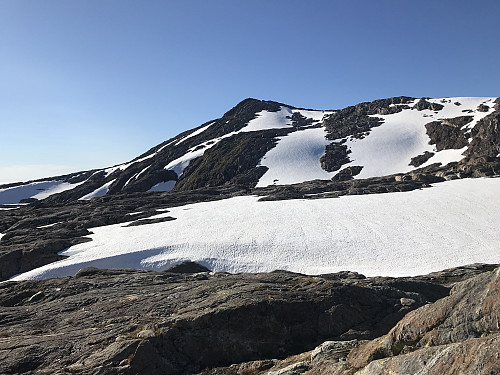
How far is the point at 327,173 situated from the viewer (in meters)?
119

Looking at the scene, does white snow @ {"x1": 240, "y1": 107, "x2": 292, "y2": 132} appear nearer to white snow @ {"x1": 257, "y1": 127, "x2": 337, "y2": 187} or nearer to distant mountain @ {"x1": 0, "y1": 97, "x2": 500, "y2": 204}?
→ distant mountain @ {"x1": 0, "y1": 97, "x2": 500, "y2": 204}

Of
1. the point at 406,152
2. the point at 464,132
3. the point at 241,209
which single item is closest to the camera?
the point at 241,209

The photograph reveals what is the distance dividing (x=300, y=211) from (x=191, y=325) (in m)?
44.7

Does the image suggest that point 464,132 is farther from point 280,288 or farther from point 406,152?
point 280,288

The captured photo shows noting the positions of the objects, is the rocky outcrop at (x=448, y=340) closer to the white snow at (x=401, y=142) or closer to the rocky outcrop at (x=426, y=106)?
the white snow at (x=401, y=142)

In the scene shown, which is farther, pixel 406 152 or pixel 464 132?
pixel 406 152

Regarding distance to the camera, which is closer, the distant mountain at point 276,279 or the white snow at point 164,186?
the distant mountain at point 276,279

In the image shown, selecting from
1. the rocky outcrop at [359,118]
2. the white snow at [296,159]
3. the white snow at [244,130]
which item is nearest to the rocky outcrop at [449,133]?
the rocky outcrop at [359,118]

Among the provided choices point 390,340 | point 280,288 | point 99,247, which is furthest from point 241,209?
point 390,340

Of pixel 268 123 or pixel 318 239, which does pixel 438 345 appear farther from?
pixel 268 123

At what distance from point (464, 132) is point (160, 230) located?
112 m

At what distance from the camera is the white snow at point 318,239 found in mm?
38094

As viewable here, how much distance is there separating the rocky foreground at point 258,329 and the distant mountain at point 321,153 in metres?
81.1

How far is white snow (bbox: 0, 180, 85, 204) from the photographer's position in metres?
149
